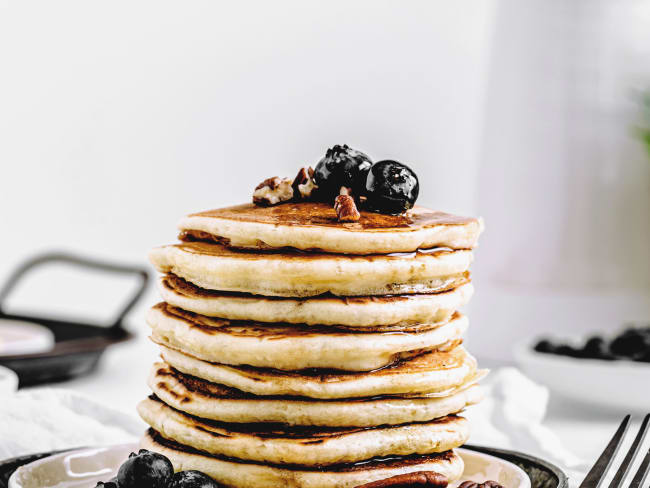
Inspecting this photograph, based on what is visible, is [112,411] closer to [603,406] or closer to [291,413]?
[291,413]

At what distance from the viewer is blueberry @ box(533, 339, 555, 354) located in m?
2.96

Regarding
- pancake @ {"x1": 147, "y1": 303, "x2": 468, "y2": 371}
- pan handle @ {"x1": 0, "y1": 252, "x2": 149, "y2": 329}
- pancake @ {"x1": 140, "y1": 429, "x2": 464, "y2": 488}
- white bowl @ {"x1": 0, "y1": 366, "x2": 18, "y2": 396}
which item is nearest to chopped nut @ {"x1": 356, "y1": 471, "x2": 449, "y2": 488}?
pancake @ {"x1": 140, "y1": 429, "x2": 464, "y2": 488}

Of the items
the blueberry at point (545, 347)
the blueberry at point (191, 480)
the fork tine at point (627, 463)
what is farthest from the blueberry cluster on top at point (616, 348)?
the blueberry at point (191, 480)

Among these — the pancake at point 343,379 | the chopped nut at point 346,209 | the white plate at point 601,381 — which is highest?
the chopped nut at point 346,209

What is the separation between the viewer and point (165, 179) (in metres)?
5.56

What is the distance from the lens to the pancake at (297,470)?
4.18ft

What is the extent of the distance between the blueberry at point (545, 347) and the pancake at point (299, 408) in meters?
1.65

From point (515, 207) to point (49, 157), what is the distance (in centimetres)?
297

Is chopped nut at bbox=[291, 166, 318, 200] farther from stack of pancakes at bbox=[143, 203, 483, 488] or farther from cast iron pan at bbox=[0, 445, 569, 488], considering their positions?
cast iron pan at bbox=[0, 445, 569, 488]

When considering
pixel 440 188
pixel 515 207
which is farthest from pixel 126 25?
pixel 515 207

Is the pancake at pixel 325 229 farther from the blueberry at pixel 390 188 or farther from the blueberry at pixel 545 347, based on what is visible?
the blueberry at pixel 545 347

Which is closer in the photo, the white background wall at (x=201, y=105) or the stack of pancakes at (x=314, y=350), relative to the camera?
the stack of pancakes at (x=314, y=350)

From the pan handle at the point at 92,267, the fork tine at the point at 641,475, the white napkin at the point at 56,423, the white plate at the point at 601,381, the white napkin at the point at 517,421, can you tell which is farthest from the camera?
the pan handle at the point at 92,267

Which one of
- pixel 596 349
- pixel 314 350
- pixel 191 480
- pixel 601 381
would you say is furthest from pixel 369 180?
pixel 596 349
